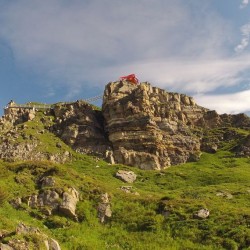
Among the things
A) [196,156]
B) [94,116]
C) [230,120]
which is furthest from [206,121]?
[94,116]

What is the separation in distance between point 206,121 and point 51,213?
125 meters

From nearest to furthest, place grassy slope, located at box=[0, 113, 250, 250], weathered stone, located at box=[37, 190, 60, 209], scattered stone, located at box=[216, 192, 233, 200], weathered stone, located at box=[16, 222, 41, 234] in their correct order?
1. weathered stone, located at box=[16, 222, 41, 234]
2. grassy slope, located at box=[0, 113, 250, 250]
3. weathered stone, located at box=[37, 190, 60, 209]
4. scattered stone, located at box=[216, 192, 233, 200]

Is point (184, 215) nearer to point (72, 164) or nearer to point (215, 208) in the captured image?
point (215, 208)

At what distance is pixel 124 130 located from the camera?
132375mm

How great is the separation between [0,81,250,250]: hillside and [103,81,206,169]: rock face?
1.14ft

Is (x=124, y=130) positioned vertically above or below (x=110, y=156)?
above

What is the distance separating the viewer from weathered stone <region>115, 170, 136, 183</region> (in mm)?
105512

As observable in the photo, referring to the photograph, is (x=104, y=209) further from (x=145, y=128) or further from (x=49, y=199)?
(x=145, y=128)

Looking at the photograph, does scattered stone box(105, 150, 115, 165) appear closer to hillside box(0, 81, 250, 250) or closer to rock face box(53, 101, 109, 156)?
hillside box(0, 81, 250, 250)

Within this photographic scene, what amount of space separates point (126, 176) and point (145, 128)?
2840 centimetres

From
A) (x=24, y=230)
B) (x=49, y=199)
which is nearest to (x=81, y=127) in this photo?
(x=49, y=199)

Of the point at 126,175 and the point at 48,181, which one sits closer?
the point at 48,181

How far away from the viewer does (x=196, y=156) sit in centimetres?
13350

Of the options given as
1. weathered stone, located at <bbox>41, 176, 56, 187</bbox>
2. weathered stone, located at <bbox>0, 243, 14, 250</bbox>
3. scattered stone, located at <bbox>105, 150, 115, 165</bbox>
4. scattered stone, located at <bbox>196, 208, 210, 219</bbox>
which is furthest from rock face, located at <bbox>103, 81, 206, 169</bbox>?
weathered stone, located at <bbox>0, 243, 14, 250</bbox>
